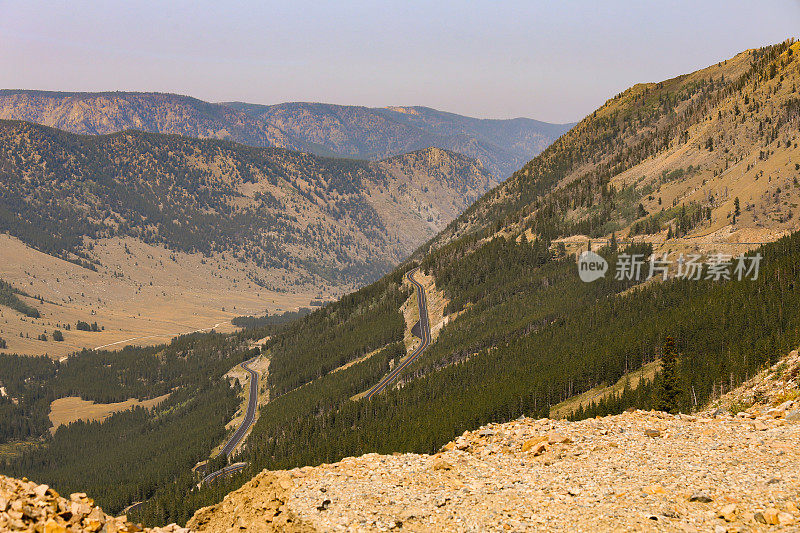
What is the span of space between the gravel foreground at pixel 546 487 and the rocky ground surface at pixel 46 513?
0.17 ft

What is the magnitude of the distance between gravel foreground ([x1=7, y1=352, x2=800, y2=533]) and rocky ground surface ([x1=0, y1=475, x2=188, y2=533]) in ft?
0.17

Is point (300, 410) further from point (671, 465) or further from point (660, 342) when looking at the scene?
point (671, 465)

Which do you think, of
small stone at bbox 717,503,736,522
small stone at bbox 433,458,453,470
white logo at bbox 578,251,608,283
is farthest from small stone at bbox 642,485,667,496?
white logo at bbox 578,251,608,283

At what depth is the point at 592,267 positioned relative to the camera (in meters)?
190

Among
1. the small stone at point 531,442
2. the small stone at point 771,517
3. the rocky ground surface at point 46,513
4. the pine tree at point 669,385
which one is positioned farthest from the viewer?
the pine tree at point 669,385

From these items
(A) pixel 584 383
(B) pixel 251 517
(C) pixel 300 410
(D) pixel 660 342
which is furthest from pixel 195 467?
(B) pixel 251 517

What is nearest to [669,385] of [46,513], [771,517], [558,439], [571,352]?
[558,439]

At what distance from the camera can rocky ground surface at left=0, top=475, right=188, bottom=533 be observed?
2150 cm

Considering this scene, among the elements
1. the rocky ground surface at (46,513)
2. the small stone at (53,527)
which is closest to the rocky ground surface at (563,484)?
the rocky ground surface at (46,513)

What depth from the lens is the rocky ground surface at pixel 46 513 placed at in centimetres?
2150

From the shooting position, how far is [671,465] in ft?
101

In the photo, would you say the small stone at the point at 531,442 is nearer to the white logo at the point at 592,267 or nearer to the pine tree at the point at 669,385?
the pine tree at the point at 669,385

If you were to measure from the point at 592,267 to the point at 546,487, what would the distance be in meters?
170

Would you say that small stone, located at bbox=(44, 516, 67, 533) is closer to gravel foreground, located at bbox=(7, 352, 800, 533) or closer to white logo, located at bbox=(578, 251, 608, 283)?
gravel foreground, located at bbox=(7, 352, 800, 533)
